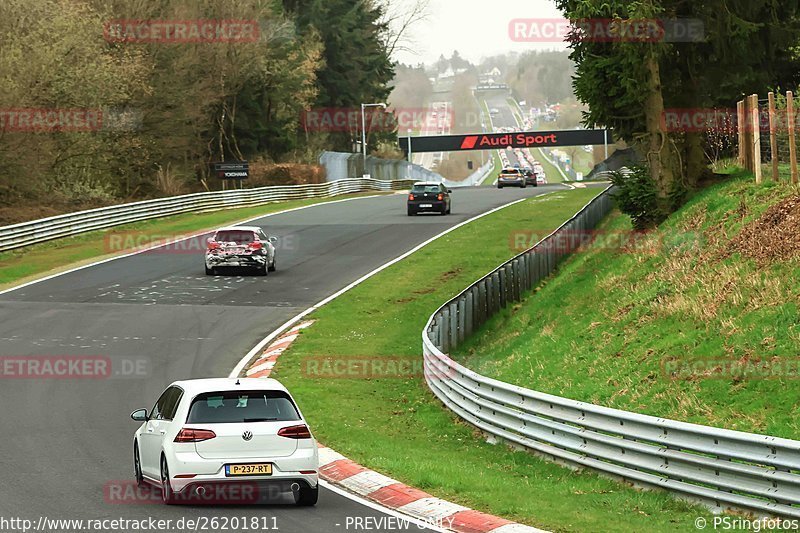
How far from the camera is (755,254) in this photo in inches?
791

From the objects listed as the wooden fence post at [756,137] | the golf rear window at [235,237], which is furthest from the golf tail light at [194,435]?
the golf rear window at [235,237]

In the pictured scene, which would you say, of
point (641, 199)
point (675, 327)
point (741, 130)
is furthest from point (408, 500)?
point (741, 130)

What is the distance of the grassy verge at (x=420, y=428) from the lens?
39.6ft

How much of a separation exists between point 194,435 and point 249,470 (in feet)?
2.23

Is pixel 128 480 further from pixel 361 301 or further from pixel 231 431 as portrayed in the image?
pixel 361 301

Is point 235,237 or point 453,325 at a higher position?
point 235,237

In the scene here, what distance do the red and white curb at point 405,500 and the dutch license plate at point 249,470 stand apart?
1347 millimetres

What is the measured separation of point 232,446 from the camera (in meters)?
12.1

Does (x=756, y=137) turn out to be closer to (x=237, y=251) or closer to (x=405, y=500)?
(x=405, y=500)

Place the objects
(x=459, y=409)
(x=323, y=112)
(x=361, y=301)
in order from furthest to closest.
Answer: (x=323, y=112) → (x=361, y=301) → (x=459, y=409)

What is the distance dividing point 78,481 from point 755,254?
12137 mm

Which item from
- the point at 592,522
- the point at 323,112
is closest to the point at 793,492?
the point at 592,522

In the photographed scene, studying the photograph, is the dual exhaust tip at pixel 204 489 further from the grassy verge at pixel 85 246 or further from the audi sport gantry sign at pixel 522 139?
the audi sport gantry sign at pixel 522 139

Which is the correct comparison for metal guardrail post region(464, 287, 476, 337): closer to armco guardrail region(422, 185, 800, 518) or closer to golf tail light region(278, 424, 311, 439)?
armco guardrail region(422, 185, 800, 518)
